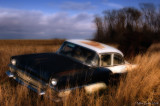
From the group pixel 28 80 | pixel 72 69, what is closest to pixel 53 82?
pixel 72 69

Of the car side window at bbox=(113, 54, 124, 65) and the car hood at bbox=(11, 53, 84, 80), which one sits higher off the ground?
the car hood at bbox=(11, 53, 84, 80)

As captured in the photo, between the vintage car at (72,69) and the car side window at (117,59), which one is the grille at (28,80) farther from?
the car side window at (117,59)

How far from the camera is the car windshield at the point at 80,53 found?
415 cm

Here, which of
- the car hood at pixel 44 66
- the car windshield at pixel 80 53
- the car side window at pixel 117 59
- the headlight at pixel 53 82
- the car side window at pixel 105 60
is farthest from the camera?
the car side window at pixel 117 59

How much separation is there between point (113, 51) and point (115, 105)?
185 cm

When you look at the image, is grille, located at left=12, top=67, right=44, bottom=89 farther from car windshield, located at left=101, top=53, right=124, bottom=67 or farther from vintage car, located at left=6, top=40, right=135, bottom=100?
car windshield, located at left=101, top=53, right=124, bottom=67

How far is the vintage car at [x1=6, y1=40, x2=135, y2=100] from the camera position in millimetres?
3179

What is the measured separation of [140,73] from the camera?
4.84m

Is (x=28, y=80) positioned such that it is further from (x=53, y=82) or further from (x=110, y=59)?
(x=110, y=59)

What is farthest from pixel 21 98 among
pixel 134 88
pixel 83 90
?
pixel 134 88

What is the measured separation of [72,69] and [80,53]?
1.06 m

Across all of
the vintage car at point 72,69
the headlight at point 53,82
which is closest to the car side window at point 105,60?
the vintage car at point 72,69

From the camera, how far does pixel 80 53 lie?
4422mm

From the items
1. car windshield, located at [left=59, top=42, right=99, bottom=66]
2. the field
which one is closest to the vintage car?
car windshield, located at [left=59, top=42, right=99, bottom=66]
